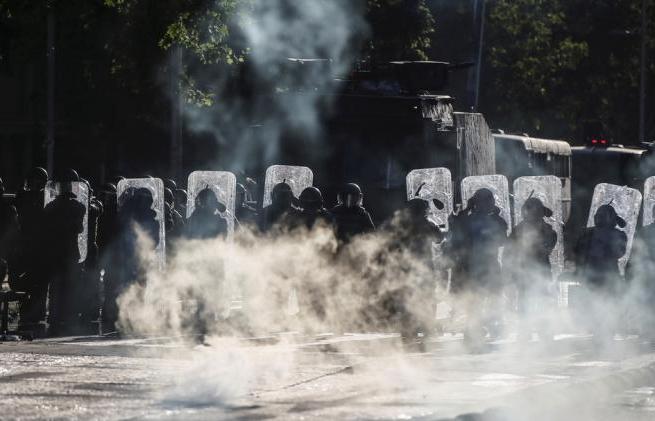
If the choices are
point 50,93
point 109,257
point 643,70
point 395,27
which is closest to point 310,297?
point 109,257

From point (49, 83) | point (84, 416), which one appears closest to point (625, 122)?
point (49, 83)

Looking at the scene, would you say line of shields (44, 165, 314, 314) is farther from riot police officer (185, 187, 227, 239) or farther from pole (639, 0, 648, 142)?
pole (639, 0, 648, 142)

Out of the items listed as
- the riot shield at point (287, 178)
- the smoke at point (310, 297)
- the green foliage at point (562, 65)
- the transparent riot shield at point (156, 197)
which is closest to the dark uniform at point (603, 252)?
the smoke at point (310, 297)

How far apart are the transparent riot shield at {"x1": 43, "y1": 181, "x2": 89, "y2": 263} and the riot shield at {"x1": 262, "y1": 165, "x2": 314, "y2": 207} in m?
2.30

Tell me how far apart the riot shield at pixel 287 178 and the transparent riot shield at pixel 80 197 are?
7.53ft

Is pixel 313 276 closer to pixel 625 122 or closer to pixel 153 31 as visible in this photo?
pixel 153 31

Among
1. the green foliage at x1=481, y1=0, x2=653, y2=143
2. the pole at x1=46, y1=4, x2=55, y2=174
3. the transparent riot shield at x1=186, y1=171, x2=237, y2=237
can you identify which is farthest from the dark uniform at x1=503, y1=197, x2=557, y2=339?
the green foliage at x1=481, y1=0, x2=653, y2=143

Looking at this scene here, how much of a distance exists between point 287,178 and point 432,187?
1721 mm

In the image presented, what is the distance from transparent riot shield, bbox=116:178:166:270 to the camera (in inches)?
619

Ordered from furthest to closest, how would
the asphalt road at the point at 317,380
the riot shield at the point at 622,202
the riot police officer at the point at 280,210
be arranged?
the riot shield at the point at 622,202 → the riot police officer at the point at 280,210 → the asphalt road at the point at 317,380

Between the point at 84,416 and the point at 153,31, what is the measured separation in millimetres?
18230

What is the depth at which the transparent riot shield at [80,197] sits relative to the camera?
613 inches

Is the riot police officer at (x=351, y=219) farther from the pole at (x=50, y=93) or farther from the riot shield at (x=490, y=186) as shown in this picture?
the pole at (x=50, y=93)

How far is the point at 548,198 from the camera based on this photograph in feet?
58.0
